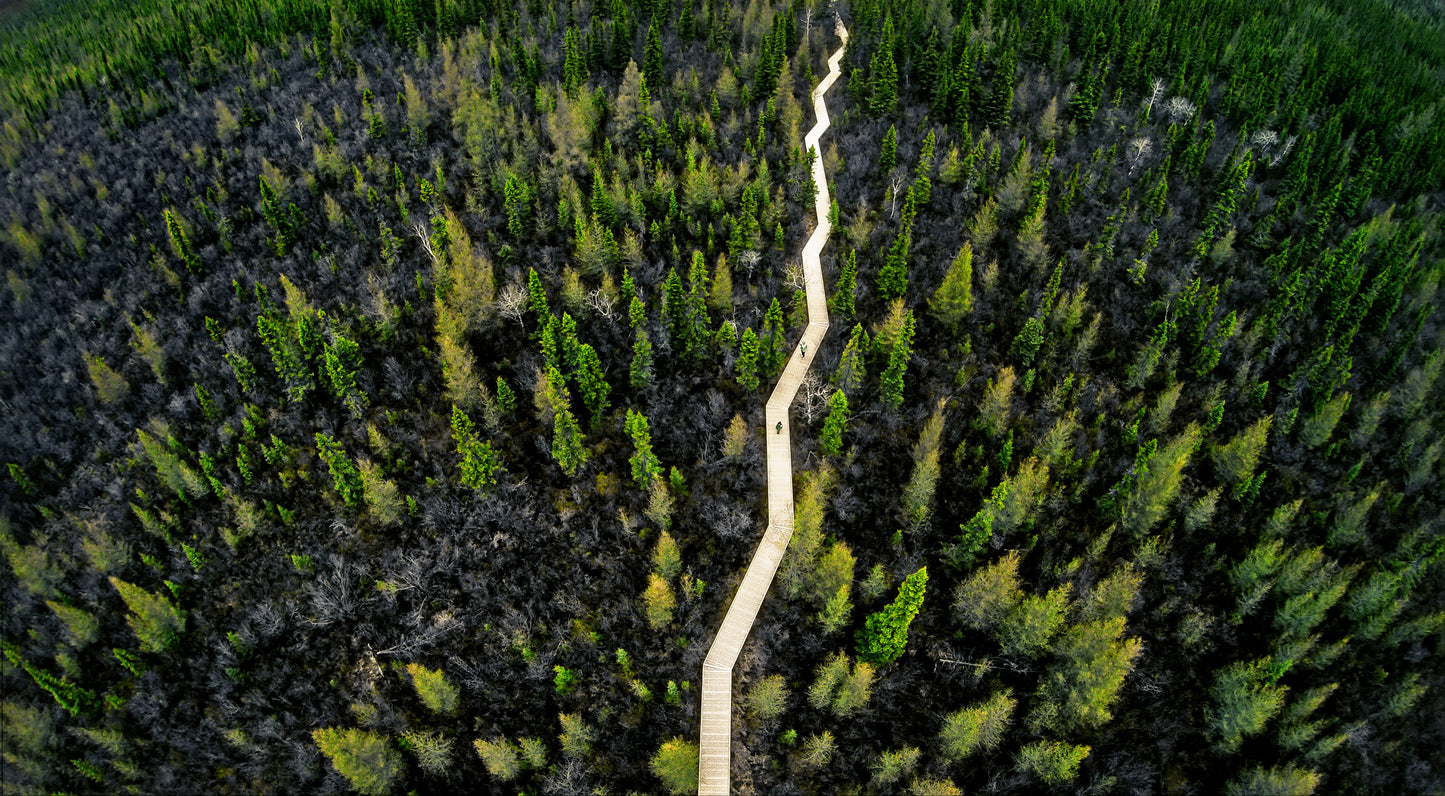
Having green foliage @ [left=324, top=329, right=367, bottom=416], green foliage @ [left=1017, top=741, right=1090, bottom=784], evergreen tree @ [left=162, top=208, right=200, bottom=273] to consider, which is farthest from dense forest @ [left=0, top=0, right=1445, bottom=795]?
evergreen tree @ [left=162, top=208, right=200, bottom=273]

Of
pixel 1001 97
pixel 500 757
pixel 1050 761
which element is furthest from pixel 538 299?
pixel 1001 97

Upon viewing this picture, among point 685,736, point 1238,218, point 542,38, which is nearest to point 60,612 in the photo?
point 685,736

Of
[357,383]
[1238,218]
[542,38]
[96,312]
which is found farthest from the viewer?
[542,38]

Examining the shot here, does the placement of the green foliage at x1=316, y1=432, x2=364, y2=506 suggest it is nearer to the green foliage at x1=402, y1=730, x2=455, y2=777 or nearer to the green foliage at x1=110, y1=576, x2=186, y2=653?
the green foliage at x1=110, y1=576, x2=186, y2=653

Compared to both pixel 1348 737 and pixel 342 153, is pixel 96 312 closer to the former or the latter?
pixel 342 153

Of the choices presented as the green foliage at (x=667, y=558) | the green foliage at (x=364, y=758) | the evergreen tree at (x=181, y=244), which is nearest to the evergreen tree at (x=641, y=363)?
the green foliage at (x=667, y=558)
